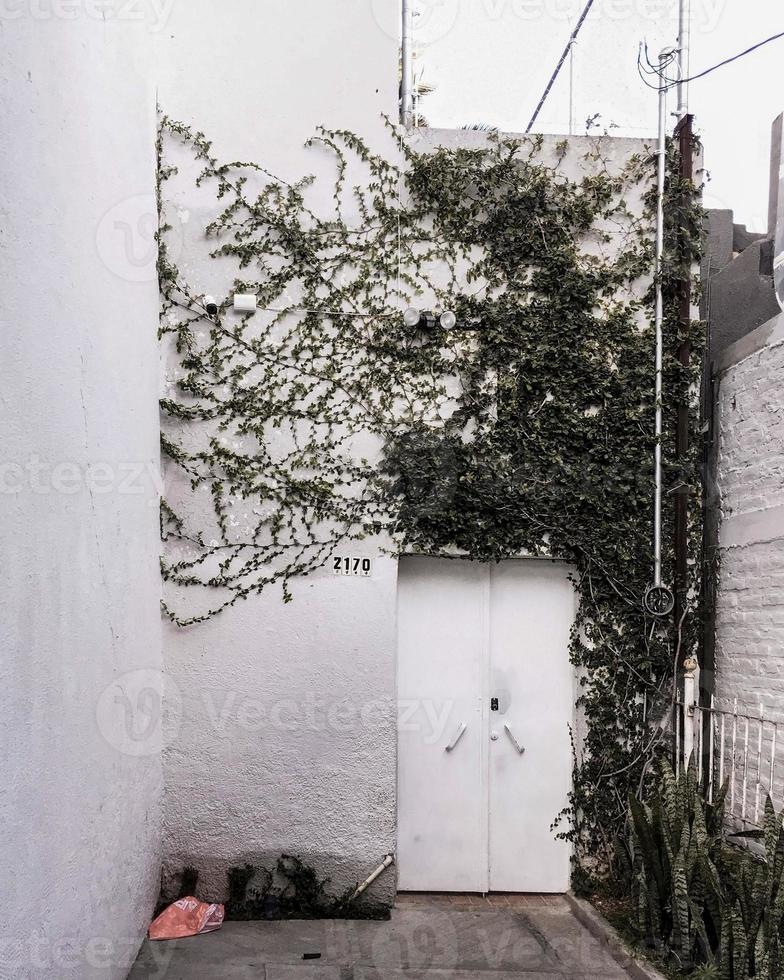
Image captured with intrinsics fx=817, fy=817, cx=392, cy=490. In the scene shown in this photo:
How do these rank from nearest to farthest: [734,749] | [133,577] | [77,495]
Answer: [77,495], [133,577], [734,749]

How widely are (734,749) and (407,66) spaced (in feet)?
15.1

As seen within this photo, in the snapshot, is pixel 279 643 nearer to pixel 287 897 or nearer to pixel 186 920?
pixel 287 897

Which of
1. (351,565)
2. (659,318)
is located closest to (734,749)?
(351,565)

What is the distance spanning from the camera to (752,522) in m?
4.84

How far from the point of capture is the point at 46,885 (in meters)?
2.82

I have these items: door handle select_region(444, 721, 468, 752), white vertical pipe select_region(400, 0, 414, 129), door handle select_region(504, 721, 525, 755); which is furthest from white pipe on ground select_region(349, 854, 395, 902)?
white vertical pipe select_region(400, 0, 414, 129)

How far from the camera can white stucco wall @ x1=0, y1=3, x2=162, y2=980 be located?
2633mm

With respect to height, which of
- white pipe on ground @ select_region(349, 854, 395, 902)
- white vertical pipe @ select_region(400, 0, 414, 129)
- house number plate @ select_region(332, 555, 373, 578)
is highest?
white vertical pipe @ select_region(400, 0, 414, 129)

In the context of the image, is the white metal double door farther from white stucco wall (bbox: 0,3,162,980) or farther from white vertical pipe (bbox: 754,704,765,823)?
white stucco wall (bbox: 0,3,162,980)

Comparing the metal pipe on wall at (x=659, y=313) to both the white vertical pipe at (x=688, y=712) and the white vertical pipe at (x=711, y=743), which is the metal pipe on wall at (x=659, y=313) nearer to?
the white vertical pipe at (x=688, y=712)

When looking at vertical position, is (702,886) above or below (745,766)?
below

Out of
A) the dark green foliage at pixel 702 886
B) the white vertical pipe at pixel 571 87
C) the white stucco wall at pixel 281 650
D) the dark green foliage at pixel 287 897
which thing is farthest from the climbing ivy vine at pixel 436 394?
the dark green foliage at pixel 287 897

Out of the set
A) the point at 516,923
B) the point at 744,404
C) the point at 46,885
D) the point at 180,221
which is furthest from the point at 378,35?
the point at 516,923

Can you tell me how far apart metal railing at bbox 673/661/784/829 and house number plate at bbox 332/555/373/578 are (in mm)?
2050
